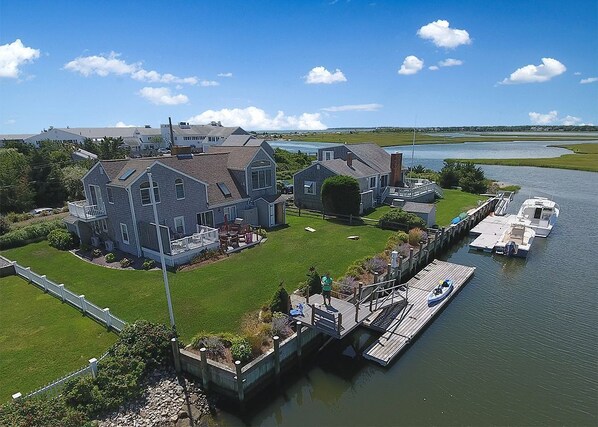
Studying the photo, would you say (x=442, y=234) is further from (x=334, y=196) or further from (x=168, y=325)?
(x=168, y=325)

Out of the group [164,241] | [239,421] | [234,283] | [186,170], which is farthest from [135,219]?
[239,421]

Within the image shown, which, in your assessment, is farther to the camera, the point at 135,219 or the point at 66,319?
the point at 135,219

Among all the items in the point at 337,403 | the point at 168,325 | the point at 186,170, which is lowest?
the point at 337,403

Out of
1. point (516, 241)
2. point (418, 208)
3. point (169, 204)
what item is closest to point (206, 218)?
point (169, 204)

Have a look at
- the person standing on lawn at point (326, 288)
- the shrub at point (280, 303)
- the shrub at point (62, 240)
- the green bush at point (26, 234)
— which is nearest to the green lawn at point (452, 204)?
the person standing on lawn at point (326, 288)

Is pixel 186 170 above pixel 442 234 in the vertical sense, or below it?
above

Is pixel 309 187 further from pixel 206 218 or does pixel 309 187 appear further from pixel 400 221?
pixel 206 218

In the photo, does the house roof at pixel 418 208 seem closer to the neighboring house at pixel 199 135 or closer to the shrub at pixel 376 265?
the shrub at pixel 376 265
